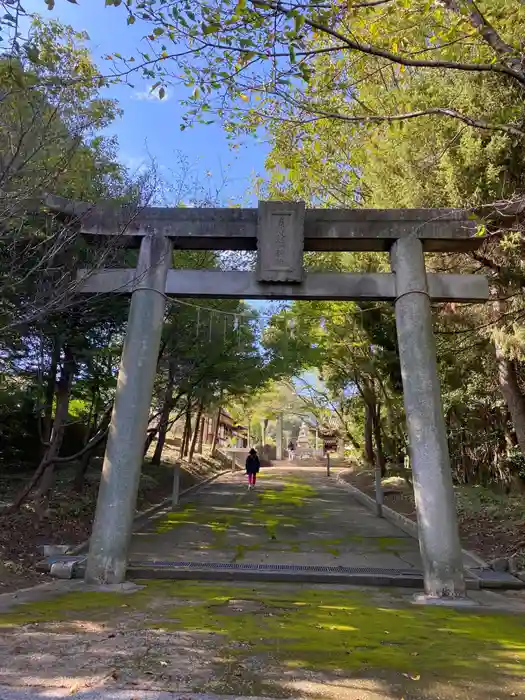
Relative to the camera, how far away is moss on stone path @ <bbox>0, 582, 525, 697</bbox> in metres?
3.70

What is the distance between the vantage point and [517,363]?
11977 mm

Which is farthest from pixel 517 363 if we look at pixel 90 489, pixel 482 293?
pixel 90 489

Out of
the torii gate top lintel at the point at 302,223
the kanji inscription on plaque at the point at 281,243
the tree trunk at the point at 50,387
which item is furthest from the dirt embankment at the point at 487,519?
the tree trunk at the point at 50,387

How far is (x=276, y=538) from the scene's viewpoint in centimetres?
1022

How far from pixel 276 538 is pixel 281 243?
578 cm

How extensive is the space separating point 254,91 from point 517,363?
28.6 feet

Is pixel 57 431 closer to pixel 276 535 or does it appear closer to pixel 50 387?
pixel 50 387

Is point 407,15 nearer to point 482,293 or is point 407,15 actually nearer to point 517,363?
point 482,293

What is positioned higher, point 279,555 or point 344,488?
point 344,488

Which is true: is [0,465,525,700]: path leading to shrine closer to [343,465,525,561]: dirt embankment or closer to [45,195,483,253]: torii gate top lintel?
[343,465,525,561]: dirt embankment

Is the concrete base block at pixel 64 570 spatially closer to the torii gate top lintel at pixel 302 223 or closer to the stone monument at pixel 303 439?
the torii gate top lintel at pixel 302 223

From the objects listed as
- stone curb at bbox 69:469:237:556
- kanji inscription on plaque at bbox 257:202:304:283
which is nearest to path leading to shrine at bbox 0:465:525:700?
stone curb at bbox 69:469:237:556

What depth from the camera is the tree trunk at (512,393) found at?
398 inches

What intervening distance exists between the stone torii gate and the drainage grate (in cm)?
93
